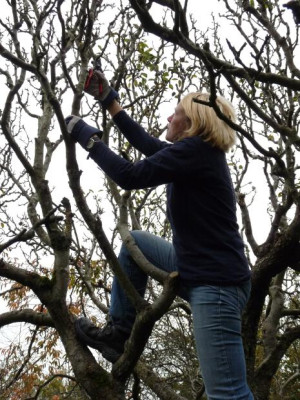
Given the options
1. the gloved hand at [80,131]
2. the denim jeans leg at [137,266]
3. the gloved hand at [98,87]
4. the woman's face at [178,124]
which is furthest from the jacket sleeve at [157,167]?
the gloved hand at [98,87]

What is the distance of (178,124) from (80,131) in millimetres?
465

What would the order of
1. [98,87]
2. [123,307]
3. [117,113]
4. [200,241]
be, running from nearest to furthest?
[200,241] → [123,307] → [98,87] → [117,113]

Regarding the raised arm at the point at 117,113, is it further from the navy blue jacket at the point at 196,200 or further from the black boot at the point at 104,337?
the black boot at the point at 104,337

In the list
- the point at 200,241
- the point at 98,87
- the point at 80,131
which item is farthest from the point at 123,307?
the point at 98,87

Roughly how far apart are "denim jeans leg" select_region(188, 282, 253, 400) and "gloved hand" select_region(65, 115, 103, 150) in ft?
2.53

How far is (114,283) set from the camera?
234 centimetres

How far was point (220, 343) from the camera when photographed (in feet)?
6.26

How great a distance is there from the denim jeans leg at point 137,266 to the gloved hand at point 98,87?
2.32 ft

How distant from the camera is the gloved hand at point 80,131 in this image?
2107 millimetres

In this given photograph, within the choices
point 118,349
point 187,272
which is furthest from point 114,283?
point 187,272

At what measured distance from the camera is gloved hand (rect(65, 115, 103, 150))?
2107mm

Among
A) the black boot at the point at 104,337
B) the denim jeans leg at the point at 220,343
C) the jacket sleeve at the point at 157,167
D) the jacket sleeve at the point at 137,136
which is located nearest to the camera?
the denim jeans leg at the point at 220,343

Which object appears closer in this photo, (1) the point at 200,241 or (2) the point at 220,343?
(2) the point at 220,343

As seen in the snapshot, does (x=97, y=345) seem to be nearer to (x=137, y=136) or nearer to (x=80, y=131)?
(x=80, y=131)
